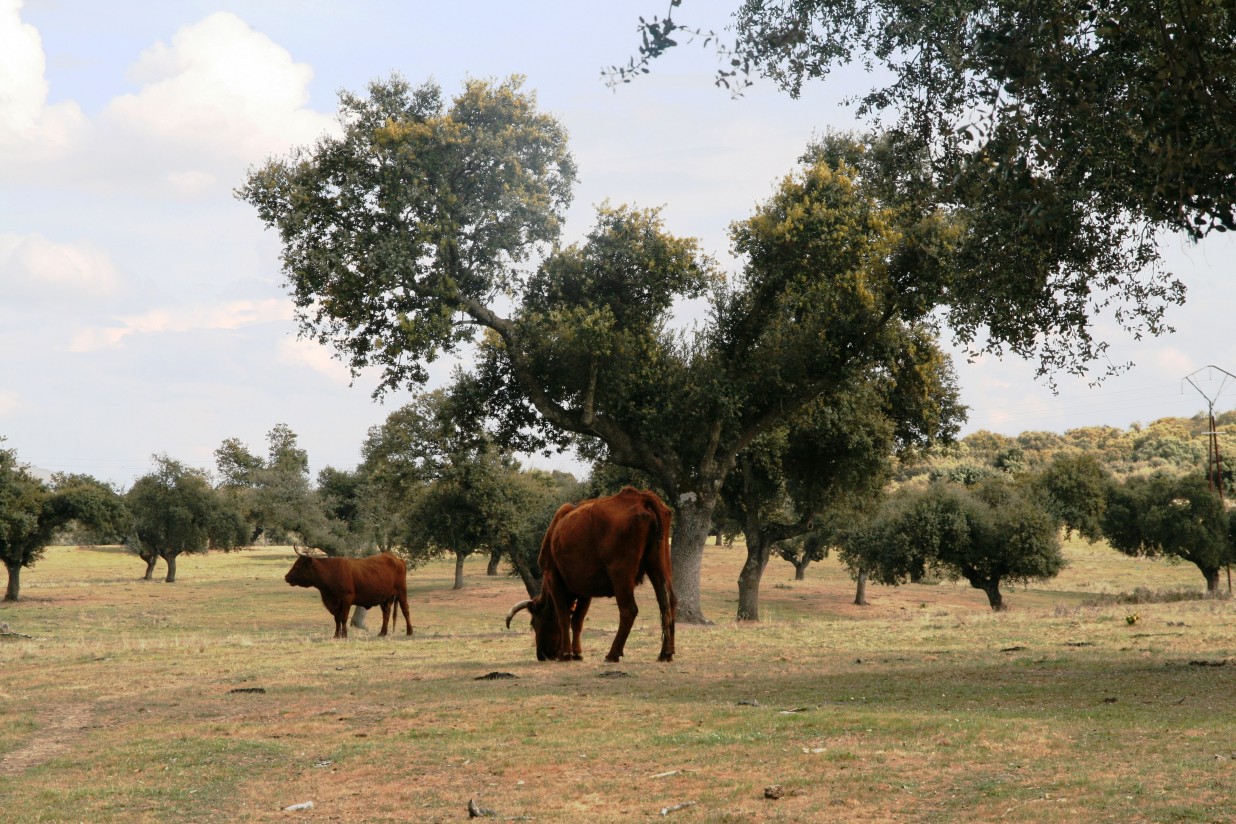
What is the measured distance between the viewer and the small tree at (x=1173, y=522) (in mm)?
55938

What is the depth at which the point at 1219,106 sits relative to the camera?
11.1 m

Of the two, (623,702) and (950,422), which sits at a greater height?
(950,422)

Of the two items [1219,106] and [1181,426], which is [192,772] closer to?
[1219,106]

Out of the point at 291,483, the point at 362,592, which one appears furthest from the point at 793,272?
the point at 291,483

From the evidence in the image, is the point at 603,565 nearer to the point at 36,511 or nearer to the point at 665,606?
the point at 665,606

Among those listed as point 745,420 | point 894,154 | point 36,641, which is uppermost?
point 894,154

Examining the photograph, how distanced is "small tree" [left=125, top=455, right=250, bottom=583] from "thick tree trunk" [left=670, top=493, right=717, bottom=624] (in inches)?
2171

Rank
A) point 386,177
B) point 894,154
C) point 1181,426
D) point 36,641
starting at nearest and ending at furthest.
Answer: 1. point 894,154
2. point 386,177
3. point 36,641
4. point 1181,426

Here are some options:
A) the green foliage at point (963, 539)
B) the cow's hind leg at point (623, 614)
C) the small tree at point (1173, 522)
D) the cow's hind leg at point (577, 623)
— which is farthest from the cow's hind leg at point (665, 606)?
the small tree at point (1173, 522)

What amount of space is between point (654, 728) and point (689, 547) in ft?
57.9

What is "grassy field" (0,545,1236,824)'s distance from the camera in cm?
915

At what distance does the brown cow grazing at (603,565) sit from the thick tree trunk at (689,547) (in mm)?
9699

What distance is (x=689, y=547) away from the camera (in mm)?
29844

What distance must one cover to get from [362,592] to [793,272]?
15416 millimetres
